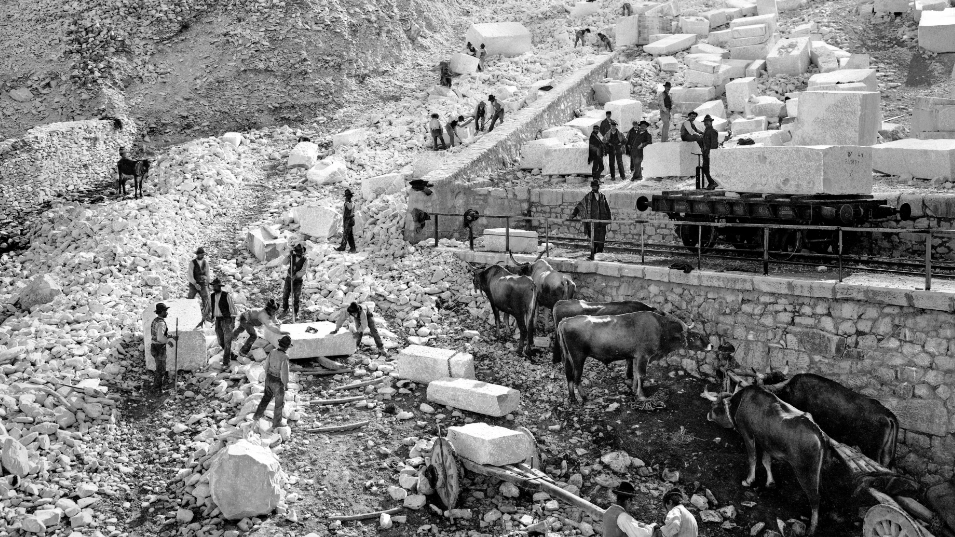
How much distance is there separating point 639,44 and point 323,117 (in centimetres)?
821

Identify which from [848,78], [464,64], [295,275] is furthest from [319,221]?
[848,78]

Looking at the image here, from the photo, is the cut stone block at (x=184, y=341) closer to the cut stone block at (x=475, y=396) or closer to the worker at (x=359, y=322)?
the worker at (x=359, y=322)

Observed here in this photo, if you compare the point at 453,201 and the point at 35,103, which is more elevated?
the point at 35,103

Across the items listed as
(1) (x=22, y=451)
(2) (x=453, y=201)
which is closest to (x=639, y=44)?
(2) (x=453, y=201)

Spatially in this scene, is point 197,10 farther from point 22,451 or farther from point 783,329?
point 783,329

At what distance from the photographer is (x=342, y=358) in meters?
14.6

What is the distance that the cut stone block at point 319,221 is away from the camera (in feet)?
60.3

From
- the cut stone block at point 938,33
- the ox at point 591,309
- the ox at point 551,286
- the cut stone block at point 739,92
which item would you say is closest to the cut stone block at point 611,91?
the cut stone block at point 739,92

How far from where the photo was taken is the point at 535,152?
830 inches

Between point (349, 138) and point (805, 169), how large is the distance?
1098cm

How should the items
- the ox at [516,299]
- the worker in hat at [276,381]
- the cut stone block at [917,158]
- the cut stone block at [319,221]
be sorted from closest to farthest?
the worker in hat at [276,381] → the ox at [516,299] → the cut stone block at [917,158] → the cut stone block at [319,221]

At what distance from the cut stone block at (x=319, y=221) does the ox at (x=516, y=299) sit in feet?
13.6

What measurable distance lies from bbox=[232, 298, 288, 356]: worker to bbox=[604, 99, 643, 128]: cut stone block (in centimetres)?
1042

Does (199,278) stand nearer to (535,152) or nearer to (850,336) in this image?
(535,152)
